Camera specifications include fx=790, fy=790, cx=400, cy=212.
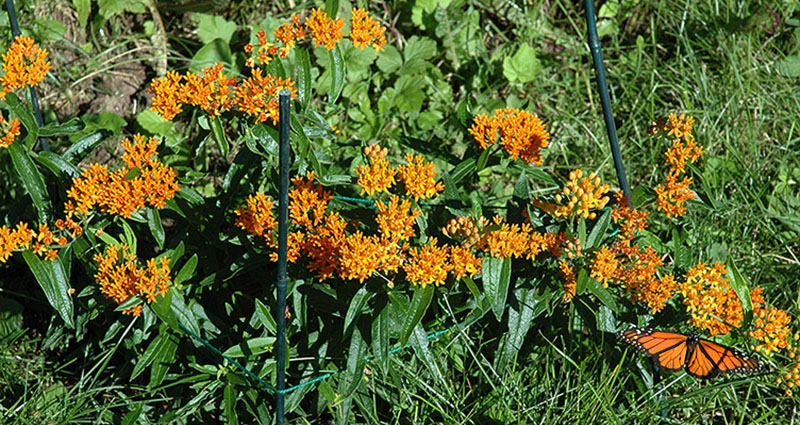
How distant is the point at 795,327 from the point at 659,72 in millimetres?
1432

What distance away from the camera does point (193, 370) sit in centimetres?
236

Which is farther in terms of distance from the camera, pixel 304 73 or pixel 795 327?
pixel 795 327

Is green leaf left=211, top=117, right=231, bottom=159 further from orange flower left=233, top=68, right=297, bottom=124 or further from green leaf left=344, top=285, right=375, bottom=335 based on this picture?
green leaf left=344, top=285, right=375, bottom=335

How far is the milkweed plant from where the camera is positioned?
2.00 metres

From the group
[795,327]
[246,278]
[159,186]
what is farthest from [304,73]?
[795,327]

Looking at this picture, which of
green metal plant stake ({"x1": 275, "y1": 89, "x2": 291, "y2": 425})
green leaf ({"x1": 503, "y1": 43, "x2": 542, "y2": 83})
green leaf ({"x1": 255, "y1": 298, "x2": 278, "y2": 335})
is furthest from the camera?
green leaf ({"x1": 503, "y1": 43, "x2": 542, "y2": 83})

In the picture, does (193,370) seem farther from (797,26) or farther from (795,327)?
(797,26)

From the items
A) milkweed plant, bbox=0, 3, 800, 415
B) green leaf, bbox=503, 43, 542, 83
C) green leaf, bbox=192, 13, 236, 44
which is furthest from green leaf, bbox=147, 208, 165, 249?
green leaf, bbox=503, 43, 542, 83

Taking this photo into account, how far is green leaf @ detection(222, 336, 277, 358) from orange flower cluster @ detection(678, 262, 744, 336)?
→ 112 centimetres

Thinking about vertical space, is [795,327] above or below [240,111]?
below

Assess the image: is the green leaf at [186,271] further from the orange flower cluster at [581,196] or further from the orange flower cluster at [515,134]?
the orange flower cluster at [581,196]

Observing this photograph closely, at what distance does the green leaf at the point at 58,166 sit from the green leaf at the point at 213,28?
1.45 metres

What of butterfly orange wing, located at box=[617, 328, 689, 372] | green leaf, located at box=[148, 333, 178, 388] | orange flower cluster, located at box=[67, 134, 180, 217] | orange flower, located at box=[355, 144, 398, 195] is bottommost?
green leaf, located at box=[148, 333, 178, 388]

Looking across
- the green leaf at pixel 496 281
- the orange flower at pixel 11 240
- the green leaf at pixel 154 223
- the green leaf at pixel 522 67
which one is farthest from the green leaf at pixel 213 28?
the green leaf at pixel 496 281
